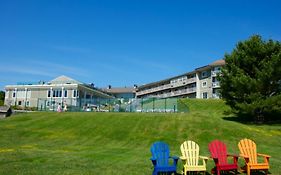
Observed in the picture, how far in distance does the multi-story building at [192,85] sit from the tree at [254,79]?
1051 inches

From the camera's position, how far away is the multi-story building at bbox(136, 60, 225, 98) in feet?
241

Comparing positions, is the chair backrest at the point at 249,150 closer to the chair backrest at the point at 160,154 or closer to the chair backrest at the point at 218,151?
the chair backrest at the point at 218,151

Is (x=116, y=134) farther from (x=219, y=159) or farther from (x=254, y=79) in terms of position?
(x=254, y=79)

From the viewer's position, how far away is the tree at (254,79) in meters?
35.2

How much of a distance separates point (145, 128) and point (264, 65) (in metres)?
16.5

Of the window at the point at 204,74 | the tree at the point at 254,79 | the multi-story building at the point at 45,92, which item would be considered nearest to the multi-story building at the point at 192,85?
the window at the point at 204,74

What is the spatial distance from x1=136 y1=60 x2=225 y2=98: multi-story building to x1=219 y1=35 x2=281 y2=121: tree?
87.6 ft

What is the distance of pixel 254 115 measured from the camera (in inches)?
1475

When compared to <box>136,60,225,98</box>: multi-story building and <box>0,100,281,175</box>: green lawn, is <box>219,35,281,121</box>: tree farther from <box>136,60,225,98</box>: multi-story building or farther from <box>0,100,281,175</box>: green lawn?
<box>136,60,225,98</box>: multi-story building

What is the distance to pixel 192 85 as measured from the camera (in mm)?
83625

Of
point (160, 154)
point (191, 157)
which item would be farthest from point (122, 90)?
point (160, 154)

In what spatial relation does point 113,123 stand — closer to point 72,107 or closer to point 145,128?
point 145,128

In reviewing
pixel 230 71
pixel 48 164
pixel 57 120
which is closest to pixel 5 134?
pixel 57 120

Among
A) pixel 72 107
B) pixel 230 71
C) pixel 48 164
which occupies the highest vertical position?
pixel 230 71
